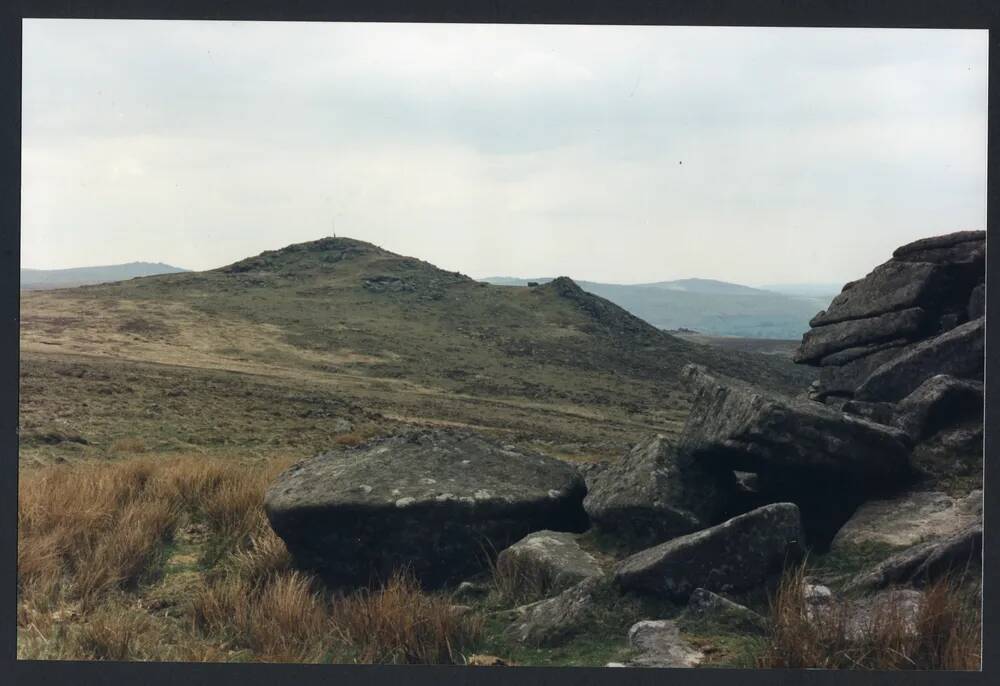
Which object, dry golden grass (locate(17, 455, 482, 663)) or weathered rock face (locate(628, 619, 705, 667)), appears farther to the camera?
dry golden grass (locate(17, 455, 482, 663))

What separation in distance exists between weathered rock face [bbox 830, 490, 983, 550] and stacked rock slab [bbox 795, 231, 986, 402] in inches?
67.3

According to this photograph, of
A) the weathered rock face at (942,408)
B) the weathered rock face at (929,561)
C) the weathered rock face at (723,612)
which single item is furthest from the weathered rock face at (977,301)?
the weathered rock face at (723,612)

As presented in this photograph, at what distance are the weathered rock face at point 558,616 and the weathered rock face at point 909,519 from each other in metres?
1.78

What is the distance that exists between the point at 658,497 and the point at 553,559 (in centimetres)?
89

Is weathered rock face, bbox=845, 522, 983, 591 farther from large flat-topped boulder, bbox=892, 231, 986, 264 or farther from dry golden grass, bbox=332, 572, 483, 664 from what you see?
large flat-topped boulder, bbox=892, 231, 986, 264

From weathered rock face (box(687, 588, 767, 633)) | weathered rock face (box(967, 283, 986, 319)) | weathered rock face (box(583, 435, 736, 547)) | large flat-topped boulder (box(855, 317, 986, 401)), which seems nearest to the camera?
weathered rock face (box(687, 588, 767, 633))

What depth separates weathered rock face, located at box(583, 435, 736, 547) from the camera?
6840 millimetres

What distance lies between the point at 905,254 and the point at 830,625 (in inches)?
213

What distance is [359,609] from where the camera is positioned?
6.50 meters

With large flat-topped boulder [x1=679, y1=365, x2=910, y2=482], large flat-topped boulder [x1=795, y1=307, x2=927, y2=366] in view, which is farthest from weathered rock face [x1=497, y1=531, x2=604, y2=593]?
large flat-topped boulder [x1=795, y1=307, x2=927, y2=366]

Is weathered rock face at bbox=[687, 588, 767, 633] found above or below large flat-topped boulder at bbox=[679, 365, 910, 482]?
below

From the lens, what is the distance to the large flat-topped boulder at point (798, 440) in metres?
6.64

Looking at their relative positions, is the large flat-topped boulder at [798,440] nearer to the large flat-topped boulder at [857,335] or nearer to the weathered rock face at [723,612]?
the weathered rock face at [723,612]

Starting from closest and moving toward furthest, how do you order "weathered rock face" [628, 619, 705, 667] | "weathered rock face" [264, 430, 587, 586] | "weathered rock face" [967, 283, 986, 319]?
"weathered rock face" [628, 619, 705, 667], "weathered rock face" [264, 430, 587, 586], "weathered rock face" [967, 283, 986, 319]
